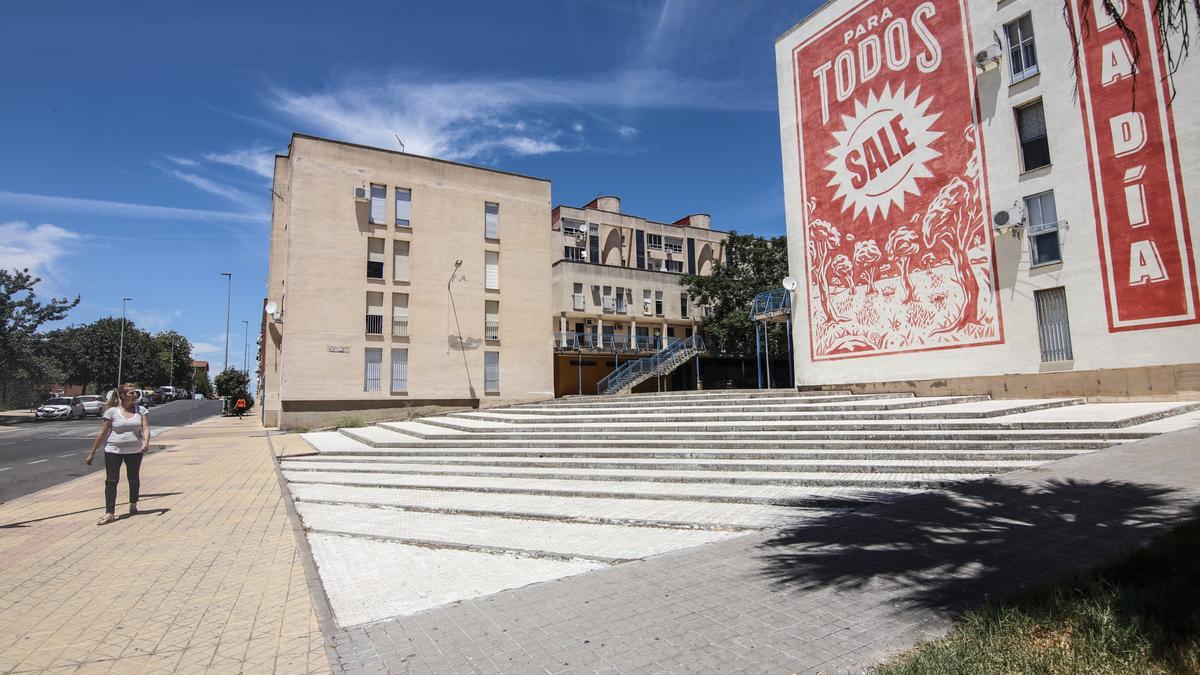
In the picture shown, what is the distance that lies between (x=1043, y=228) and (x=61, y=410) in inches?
1938

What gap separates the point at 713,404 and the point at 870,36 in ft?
40.8

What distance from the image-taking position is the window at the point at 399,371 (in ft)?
89.9

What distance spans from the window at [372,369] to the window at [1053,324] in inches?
930

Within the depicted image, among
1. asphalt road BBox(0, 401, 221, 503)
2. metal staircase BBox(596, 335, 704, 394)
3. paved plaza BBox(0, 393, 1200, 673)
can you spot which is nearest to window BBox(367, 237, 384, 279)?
asphalt road BBox(0, 401, 221, 503)

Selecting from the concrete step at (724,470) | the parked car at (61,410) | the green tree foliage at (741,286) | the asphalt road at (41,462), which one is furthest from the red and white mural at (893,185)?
the parked car at (61,410)

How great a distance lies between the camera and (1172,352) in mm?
12758

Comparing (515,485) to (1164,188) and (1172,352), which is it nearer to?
(1172,352)

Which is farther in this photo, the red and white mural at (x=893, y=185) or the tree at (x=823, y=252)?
the tree at (x=823, y=252)

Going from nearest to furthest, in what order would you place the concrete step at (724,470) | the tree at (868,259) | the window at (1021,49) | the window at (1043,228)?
the concrete step at (724,470), the window at (1043,228), the window at (1021,49), the tree at (868,259)

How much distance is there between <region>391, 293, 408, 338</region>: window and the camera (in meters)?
27.6

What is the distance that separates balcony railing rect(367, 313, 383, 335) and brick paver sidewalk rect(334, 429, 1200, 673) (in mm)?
24148

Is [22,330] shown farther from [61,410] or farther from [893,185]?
[893,185]

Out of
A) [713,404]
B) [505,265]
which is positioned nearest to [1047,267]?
[713,404]

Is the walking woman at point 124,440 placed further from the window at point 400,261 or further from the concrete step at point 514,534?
the window at point 400,261
